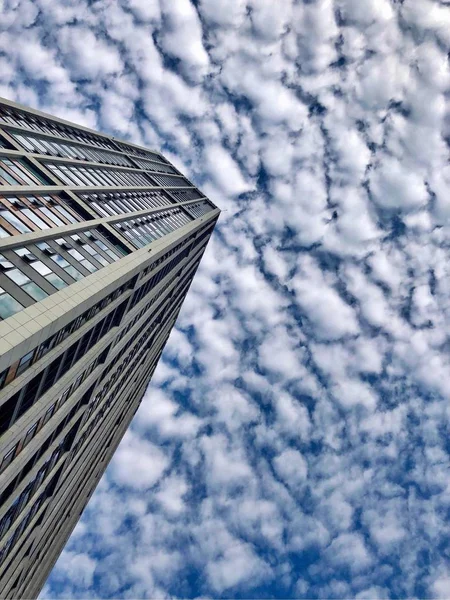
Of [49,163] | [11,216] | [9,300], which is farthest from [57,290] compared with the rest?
[49,163]

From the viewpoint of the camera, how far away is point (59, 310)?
1169 inches

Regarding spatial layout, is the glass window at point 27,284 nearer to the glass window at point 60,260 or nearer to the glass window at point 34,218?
the glass window at point 60,260

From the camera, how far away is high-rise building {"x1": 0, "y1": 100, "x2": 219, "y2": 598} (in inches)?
1182

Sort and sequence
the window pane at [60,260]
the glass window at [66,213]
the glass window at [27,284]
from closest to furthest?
the glass window at [27,284] → the window pane at [60,260] → the glass window at [66,213]

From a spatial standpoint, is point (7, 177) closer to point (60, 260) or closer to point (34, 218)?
point (34, 218)

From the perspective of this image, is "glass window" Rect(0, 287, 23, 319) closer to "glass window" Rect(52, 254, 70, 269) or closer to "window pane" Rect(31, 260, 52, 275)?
"window pane" Rect(31, 260, 52, 275)

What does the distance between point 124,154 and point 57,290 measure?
67.8 meters

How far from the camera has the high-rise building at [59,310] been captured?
30.0 meters

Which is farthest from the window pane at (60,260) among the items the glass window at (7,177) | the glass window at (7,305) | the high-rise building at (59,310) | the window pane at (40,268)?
the glass window at (7,177)

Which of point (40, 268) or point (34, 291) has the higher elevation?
point (40, 268)

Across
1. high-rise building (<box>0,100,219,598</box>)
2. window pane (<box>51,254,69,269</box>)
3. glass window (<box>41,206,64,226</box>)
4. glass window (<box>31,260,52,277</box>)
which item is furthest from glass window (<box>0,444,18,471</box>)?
glass window (<box>41,206,64,226</box>)

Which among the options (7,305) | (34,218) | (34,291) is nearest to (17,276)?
(34,291)

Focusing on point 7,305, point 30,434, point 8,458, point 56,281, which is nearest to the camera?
point 7,305

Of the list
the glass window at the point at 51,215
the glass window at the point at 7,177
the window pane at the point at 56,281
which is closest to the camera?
the window pane at the point at 56,281
